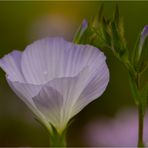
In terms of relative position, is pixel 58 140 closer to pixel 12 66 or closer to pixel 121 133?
pixel 12 66

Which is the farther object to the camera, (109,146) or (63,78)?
(109,146)

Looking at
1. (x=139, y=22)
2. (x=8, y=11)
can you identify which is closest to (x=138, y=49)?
(x=139, y=22)

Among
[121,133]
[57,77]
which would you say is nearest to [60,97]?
[57,77]

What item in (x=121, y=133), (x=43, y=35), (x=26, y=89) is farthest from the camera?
(x=43, y=35)

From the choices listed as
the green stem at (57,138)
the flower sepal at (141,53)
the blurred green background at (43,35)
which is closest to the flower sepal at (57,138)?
the green stem at (57,138)

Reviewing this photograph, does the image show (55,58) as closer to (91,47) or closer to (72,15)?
(91,47)

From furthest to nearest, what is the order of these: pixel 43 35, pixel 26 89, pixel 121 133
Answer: pixel 43 35
pixel 121 133
pixel 26 89

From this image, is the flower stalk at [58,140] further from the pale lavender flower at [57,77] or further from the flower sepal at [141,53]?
the flower sepal at [141,53]
